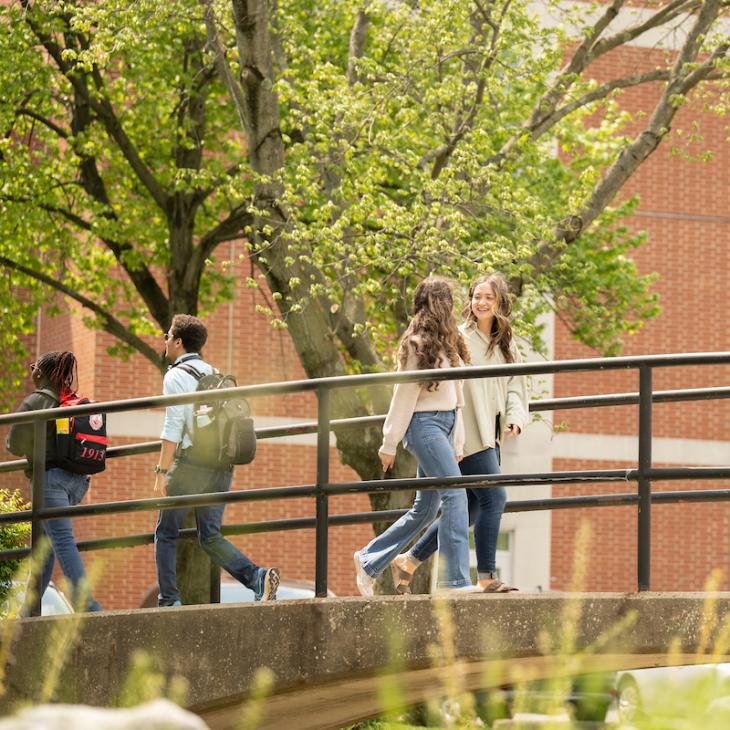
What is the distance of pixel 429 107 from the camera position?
13844 mm

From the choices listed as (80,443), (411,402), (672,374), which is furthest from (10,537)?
(672,374)

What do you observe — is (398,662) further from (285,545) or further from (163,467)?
(285,545)

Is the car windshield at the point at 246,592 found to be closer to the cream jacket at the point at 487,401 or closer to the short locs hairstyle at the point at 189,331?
the short locs hairstyle at the point at 189,331

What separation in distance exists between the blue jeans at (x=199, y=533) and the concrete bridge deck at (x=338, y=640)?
2.91ft

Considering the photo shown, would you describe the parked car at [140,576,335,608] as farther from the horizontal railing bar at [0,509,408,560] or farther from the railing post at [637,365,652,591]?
the railing post at [637,365,652,591]

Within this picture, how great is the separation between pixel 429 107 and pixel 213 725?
24.5ft

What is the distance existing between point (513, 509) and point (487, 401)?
556mm

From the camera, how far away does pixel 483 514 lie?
709 cm

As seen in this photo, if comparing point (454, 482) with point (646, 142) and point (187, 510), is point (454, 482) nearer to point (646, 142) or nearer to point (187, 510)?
point (187, 510)

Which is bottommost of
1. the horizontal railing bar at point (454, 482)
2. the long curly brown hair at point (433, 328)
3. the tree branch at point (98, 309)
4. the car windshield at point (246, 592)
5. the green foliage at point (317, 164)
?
the car windshield at point (246, 592)

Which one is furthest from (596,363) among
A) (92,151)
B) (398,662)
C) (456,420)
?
(92,151)

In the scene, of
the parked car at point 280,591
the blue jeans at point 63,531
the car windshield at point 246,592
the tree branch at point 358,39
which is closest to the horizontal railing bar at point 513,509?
the blue jeans at point 63,531

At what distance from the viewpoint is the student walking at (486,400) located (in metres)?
7.23

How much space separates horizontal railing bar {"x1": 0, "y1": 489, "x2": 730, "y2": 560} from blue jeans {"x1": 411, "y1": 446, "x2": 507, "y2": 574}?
8 centimetres
